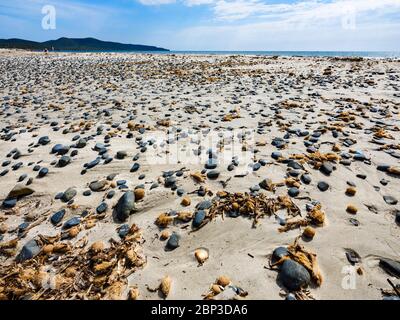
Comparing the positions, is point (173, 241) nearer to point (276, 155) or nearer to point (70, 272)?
point (70, 272)

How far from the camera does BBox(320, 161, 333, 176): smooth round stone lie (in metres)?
3.92

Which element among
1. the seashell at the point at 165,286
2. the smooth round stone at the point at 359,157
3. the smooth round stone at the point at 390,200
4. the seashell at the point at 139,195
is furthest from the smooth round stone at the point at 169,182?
the smooth round stone at the point at 359,157

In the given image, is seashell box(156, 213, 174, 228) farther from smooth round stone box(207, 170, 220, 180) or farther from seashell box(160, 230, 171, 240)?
smooth round stone box(207, 170, 220, 180)

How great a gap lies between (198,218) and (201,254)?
0.51 metres

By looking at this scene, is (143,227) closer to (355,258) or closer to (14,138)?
(355,258)

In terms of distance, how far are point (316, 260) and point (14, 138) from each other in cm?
611

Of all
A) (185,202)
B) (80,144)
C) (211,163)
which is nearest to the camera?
(185,202)

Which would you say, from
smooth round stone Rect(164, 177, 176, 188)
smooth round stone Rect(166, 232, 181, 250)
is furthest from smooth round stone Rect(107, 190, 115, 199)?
smooth round stone Rect(166, 232, 181, 250)

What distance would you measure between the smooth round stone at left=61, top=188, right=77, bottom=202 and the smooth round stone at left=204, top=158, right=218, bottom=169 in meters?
1.99

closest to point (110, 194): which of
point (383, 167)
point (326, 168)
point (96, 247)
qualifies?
point (96, 247)

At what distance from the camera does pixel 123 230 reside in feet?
9.95

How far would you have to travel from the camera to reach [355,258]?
2.52m

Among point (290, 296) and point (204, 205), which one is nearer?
point (290, 296)
